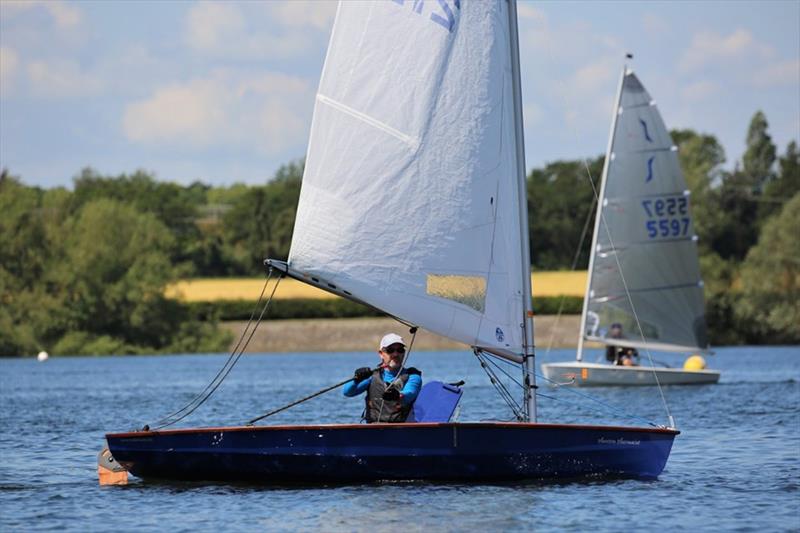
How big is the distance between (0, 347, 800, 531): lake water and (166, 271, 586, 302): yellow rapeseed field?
38774 mm

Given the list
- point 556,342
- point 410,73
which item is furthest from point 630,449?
point 556,342

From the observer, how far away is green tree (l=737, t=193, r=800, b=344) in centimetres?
7025

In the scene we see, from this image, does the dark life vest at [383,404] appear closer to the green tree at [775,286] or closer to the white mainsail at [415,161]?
the white mainsail at [415,161]

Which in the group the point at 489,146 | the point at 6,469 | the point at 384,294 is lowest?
the point at 6,469

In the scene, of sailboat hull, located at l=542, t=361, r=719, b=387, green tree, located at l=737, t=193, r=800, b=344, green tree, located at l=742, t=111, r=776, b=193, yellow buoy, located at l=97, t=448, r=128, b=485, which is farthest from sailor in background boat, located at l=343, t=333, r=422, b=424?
green tree, located at l=742, t=111, r=776, b=193

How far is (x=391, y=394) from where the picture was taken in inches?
668

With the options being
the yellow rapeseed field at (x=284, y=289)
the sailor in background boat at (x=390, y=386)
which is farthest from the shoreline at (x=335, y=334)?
the sailor in background boat at (x=390, y=386)

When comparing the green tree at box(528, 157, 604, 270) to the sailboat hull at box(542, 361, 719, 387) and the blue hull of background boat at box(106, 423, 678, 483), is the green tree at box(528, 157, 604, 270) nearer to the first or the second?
the sailboat hull at box(542, 361, 719, 387)

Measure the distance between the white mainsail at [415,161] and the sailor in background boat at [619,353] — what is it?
20025 millimetres

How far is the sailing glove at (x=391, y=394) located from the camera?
1695 cm

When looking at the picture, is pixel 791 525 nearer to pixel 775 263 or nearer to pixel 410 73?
pixel 410 73

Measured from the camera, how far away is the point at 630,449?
17.8 metres

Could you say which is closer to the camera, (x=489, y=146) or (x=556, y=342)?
(x=489, y=146)

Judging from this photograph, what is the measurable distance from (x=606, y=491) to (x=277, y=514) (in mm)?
3839
